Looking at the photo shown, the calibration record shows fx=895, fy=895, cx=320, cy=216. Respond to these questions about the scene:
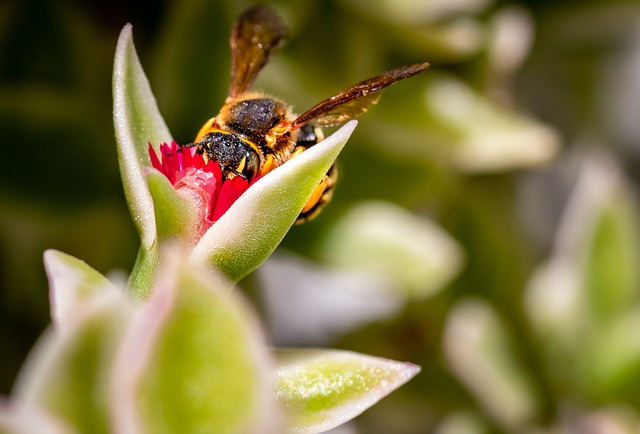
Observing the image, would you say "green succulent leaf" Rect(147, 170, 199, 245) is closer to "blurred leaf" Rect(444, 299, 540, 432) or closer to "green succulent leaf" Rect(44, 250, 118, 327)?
"green succulent leaf" Rect(44, 250, 118, 327)

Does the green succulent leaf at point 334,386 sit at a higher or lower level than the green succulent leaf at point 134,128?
lower

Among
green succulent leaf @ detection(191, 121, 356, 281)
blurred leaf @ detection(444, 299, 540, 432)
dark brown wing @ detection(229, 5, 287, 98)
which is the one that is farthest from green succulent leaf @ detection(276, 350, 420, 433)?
blurred leaf @ detection(444, 299, 540, 432)

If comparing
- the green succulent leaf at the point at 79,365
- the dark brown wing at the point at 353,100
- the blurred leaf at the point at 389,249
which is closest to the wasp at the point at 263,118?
the dark brown wing at the point at 353,100

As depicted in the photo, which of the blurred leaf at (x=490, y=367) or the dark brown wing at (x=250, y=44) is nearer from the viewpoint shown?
the dark brown wing at (x=250, y=44)

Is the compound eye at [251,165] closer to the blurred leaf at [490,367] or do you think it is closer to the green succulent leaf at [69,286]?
the green succulent leaf at [69,286]

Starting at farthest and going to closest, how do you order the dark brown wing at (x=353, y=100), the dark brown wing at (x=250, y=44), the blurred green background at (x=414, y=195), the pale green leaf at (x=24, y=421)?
the blurred green background at (x=414, y=195) → the dark brown wing at (x=250, y=44) → the dark brown wing at (x=353, y=100) → the pale green leaf at (x=24, y=421)

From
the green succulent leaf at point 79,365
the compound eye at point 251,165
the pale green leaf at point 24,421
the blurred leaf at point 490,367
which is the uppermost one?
the compound eye at point 251,165

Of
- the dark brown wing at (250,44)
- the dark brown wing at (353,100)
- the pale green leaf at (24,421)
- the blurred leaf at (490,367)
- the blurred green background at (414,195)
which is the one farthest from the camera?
the blurred leaf at (490,367)
